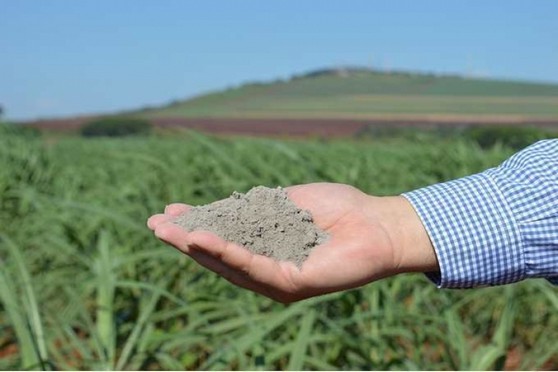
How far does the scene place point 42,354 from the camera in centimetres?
213

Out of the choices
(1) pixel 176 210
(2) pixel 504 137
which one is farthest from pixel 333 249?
(2) pixel 504 137

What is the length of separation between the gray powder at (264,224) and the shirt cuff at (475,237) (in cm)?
19

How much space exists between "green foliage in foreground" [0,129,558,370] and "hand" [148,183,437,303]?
37cm

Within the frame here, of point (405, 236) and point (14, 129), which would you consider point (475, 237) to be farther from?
point (14, 129)

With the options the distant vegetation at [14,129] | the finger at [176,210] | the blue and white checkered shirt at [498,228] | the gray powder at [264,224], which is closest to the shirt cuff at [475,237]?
the blue and white checkered shirt at [498,228]

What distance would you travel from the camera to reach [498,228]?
5.88 ft

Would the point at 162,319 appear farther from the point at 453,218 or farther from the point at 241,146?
the point at 241,146

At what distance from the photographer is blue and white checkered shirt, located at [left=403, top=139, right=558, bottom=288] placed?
1779 mm

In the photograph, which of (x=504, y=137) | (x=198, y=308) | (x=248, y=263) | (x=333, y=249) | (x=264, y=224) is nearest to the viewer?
(x=248, y=263)

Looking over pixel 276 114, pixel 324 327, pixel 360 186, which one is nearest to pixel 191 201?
pixel 360 186

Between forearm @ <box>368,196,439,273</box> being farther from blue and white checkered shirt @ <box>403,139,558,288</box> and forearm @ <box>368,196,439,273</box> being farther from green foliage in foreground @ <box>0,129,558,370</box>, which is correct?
green foliage in foreground @ <box>0,129,558,370</box>

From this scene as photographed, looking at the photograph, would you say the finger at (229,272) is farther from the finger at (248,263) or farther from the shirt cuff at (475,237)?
the shirt cuff at (475,237)

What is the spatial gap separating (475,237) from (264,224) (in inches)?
14.1

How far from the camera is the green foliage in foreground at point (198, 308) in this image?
7.64ft
